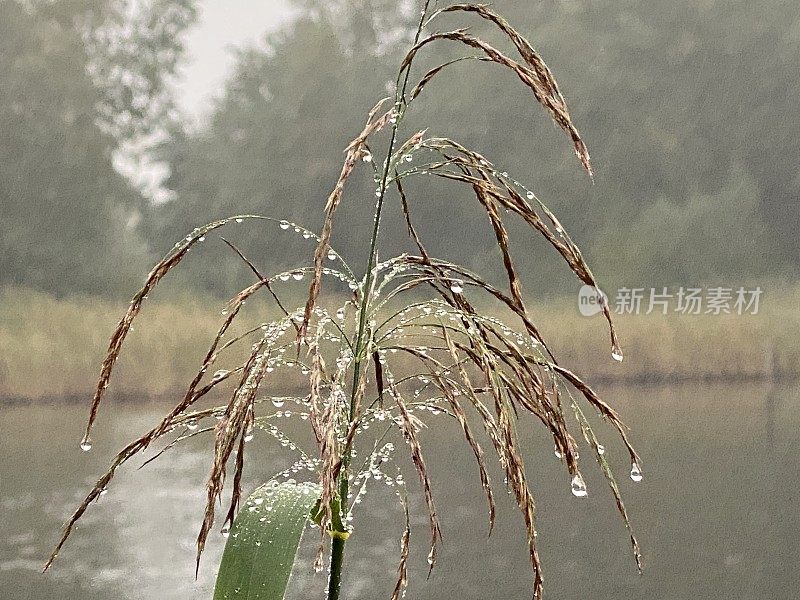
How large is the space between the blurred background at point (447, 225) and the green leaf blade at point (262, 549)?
109 centimetres

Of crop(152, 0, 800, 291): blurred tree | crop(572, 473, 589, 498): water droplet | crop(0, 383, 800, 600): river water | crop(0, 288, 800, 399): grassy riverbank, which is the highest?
crop(152, 0, 800, 291): blurred tree

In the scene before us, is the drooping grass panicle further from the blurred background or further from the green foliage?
the green foliage

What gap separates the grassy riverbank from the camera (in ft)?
5.49

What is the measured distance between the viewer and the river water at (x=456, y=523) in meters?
1.48

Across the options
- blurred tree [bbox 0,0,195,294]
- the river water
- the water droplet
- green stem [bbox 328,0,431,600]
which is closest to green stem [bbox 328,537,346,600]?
green stem [bbox 328,0,431,600]

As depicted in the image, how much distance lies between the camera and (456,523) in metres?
1.60

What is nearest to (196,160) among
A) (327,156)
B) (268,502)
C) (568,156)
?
(327,156)

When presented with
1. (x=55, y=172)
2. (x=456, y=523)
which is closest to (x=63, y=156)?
(x=55, y=172)

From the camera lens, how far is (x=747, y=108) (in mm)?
1890

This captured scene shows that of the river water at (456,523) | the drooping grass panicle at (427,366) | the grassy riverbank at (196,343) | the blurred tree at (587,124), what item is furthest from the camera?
the blurred tree at (587,124)

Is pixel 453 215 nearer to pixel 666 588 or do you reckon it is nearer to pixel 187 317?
pixel 187 317

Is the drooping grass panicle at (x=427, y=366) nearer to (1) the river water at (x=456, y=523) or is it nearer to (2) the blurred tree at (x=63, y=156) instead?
(1) the river water at (x=456, y=523)

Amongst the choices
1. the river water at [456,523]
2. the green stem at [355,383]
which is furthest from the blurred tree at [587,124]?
the green stem at [355,383]

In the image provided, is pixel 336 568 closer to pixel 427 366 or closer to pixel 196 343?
pixel 427 366
